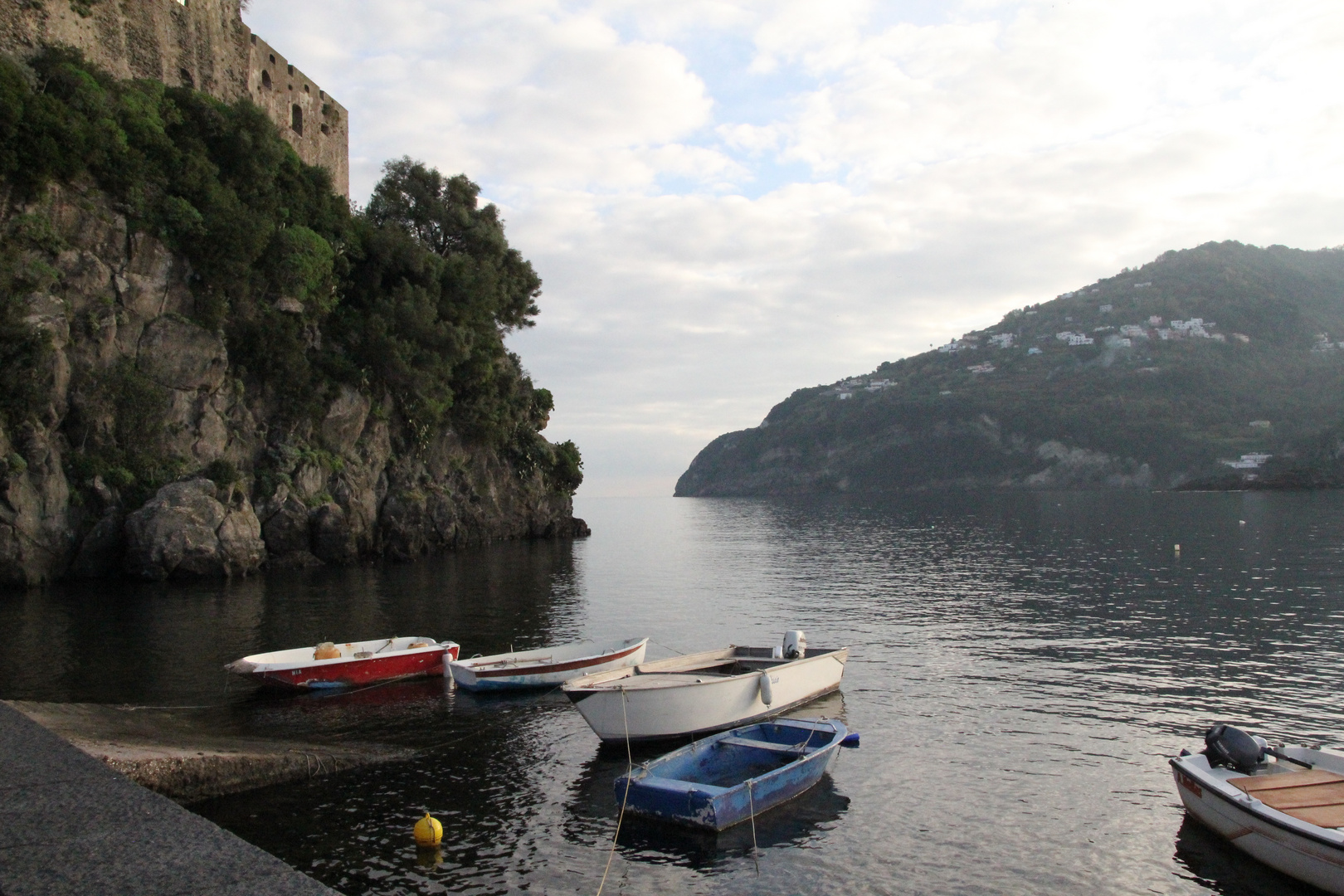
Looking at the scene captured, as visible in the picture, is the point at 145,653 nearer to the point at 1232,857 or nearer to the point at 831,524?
the point at 1232,857

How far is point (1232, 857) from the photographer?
38.6 feet

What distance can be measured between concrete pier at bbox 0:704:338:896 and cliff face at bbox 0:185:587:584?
31.0 m

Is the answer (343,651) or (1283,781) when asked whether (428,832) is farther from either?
(1283,781)

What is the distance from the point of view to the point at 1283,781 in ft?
39.3

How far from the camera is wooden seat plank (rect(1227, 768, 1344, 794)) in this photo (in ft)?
38.9

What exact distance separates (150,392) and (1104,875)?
40197mm

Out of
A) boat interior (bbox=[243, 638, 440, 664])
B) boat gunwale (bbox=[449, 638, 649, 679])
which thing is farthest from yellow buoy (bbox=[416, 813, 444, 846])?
boat interior (bbox=[243, 638, 440, 664])

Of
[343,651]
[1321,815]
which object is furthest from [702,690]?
[343,651]

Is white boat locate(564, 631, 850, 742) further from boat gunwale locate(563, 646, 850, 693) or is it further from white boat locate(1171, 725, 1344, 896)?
white boat locate(1171, 725, 1344, 896)

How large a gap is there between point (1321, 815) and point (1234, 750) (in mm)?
1575

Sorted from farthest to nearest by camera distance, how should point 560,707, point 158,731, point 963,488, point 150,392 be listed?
1. point 963,488
2. point 150,392
3. point 560,707
4. point 158,731

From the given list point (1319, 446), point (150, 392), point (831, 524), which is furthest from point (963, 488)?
point (150, 392)

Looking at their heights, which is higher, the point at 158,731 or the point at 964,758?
the point at 158,731

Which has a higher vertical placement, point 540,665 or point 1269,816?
point 540,665
